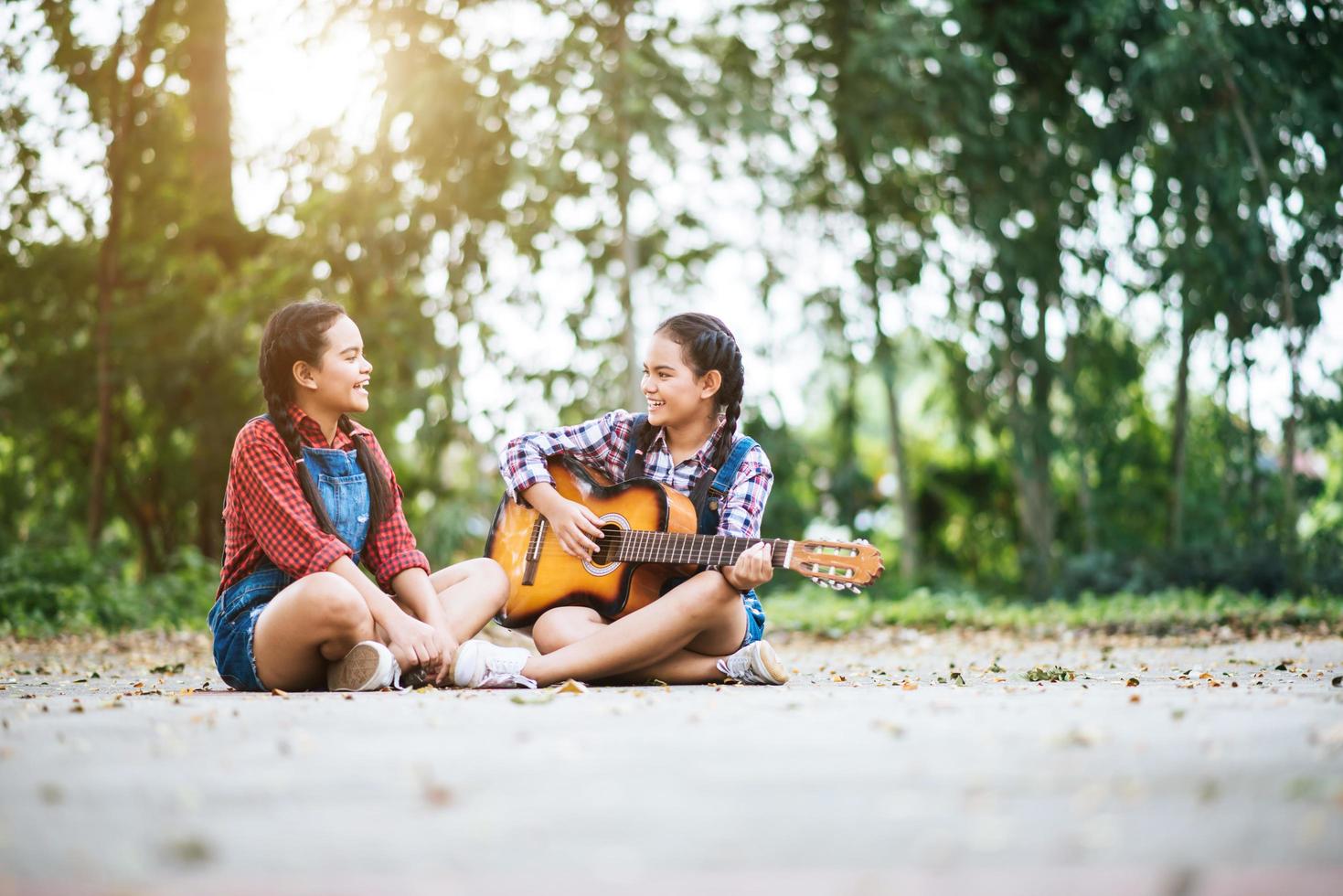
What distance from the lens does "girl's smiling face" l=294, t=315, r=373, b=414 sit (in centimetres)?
435

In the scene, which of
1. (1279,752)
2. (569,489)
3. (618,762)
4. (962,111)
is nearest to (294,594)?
(569,489)

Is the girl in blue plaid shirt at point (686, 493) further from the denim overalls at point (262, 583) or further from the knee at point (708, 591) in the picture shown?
the denim overalls at point (262, 583)

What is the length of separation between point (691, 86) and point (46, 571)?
19.8ft

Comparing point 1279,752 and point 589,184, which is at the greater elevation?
point 589,184

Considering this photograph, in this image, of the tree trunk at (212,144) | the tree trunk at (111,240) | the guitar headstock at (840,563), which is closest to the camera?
the guitar headstock at (840,563)

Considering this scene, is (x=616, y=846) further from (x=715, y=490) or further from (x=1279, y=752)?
(x=715, y=490)

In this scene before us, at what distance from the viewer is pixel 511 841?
1840 millimetres

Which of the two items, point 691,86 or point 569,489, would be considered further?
point 691,86

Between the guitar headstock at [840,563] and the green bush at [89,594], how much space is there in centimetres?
604

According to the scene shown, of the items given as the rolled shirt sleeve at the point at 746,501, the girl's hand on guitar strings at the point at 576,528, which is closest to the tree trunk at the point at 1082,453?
the rolled shirt sleeve at the point at 746,501

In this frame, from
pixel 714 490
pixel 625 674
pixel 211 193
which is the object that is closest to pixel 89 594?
pixel 211 193

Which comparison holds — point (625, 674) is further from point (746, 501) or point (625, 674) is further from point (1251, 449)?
point (1251, 449)

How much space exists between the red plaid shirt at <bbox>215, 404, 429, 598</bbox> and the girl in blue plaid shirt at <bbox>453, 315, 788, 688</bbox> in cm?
48

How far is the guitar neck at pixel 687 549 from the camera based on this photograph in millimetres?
4141
